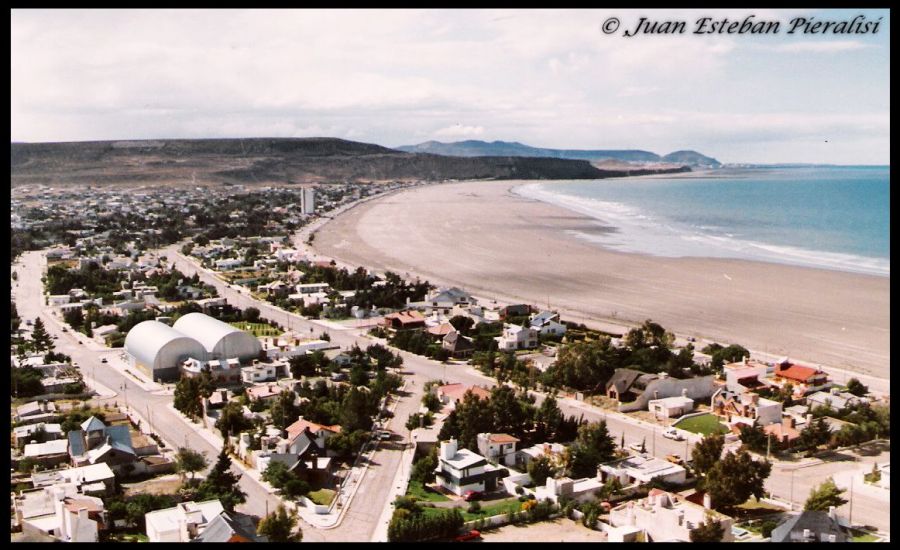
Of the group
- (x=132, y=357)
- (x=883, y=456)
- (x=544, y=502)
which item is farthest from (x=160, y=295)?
(x=883, y=456)

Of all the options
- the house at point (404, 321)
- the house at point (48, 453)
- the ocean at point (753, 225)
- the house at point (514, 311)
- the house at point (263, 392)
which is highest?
the ocean at point (753, 225)

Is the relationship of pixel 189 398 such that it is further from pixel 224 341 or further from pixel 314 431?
pixel 224 341

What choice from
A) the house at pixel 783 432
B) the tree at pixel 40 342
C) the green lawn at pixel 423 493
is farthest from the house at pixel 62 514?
the house at pixel 783 432

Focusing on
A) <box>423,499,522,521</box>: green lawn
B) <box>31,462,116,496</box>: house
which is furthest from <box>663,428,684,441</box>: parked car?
<box>31,462,116,496</box>: house

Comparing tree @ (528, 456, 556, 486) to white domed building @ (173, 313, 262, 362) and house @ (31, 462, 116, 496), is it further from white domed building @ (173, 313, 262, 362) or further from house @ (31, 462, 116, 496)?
white domed building @ (173, 313, 262, 362)

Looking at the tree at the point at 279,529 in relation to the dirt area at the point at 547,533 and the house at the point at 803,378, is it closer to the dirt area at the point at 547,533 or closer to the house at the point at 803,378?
the dirt area at the point at 547,533

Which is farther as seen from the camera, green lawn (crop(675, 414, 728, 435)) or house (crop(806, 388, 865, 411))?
house (crop(806, 388, 865, 411))
